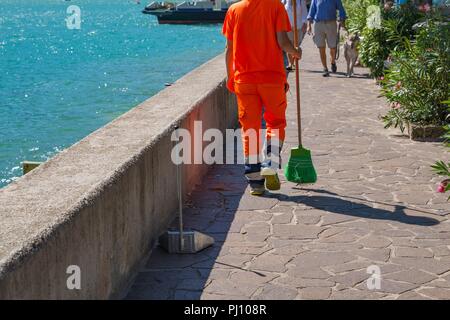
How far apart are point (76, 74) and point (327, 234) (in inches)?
1474

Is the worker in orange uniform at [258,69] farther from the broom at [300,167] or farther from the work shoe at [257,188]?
the broom at [300,167]

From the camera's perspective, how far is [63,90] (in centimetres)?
3584

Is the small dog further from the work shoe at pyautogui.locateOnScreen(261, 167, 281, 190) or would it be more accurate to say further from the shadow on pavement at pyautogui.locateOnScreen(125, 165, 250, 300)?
the work shoe at pyautogui.locateOnScreen(261, 167, 281, 190)

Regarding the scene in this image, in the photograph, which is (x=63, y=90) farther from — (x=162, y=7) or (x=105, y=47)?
(x=162, y=7)

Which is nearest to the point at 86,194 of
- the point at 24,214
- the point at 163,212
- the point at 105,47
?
the point at 24,214

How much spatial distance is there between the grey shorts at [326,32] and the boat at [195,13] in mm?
52055

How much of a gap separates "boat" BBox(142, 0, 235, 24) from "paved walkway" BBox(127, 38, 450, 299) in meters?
60.3

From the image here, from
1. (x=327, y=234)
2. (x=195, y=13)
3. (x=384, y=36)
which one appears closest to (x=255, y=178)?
(x=327, y=234)

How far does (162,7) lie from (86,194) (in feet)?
256

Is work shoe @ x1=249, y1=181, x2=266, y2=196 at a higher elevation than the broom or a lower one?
lower

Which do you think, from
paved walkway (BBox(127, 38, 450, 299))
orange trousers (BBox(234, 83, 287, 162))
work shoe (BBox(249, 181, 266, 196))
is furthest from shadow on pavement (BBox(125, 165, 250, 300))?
orange trousers (BBox(234, 83, 287, 162))

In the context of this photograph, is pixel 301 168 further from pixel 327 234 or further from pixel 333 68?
pixel 333 68

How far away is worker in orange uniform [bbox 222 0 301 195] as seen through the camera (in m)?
7.71
